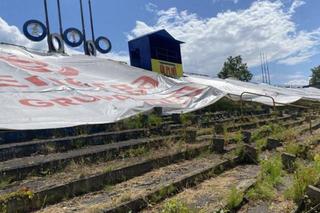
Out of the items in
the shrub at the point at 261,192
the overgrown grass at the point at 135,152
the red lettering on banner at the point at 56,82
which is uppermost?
the red lettering on banner at the point at 56,82

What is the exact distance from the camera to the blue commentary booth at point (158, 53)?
1686 centimetres

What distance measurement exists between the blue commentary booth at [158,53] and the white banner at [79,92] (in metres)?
4.38

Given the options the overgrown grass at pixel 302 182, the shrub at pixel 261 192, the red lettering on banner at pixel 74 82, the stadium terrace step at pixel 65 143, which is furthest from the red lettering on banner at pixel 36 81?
the overgrown grass at pixel 302 182

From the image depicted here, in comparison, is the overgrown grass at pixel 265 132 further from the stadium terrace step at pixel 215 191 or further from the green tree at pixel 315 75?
the green tree at pixel 315 75

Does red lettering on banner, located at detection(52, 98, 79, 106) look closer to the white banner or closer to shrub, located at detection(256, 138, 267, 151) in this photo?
the white banner

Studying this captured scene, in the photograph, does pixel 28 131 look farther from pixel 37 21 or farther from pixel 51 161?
pixel 37 21

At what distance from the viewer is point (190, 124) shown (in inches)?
343

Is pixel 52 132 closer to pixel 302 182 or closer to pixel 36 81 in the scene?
pixel 36 81

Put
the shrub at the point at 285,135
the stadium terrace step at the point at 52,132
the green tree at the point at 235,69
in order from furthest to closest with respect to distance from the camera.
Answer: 1. the green tree at the point at 235,69
2. the shrub at the point at 285,135
3. the stadium terrace step at the point at 52,132

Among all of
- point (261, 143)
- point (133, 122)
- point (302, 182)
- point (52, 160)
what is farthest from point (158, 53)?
point (302, 182)

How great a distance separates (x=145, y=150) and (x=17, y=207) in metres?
2.65

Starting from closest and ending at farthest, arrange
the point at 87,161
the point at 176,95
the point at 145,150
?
the point at 87,161, the point at 145,150, the point at 176,95

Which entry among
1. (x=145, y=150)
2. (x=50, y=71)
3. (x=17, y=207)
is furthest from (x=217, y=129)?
(x=17, y=207)

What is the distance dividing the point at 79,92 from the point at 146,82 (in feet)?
12.2
